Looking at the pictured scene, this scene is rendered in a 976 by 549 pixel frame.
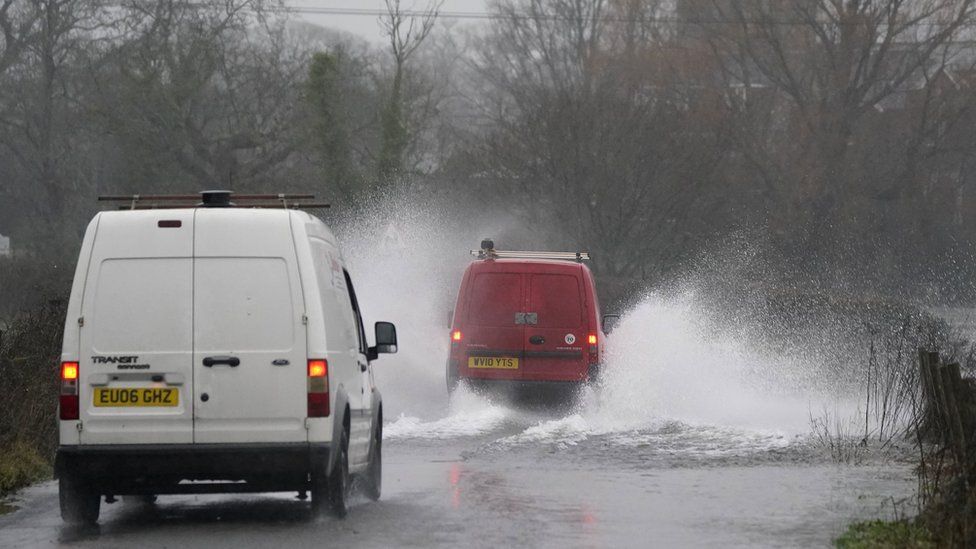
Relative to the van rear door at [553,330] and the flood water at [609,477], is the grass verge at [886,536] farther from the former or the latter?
the van rear door at [553,330]

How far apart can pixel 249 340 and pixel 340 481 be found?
1.17 metres

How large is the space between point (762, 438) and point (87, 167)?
41057 millimetres

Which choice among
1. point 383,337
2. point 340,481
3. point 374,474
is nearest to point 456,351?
point 383,337

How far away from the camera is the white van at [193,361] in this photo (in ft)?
32.6

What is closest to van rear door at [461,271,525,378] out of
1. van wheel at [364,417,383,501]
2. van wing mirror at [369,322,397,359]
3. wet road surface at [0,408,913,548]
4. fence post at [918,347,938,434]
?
wet road surface at [0,408,913,548]

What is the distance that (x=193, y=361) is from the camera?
999 centimetres

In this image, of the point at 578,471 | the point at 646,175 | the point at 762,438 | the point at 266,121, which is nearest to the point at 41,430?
the point at 578,471

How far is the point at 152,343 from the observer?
394 inches

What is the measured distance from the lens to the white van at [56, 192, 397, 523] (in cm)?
995

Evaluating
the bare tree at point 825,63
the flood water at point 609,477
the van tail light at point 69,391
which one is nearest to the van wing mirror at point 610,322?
the flood water at point 609,477

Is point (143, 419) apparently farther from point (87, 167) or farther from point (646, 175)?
point (87, 167)

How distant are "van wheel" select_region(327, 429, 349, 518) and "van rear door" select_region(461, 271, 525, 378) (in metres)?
8.39

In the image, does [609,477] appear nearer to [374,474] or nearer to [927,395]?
[374,474]

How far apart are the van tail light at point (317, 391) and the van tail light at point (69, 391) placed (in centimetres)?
149
